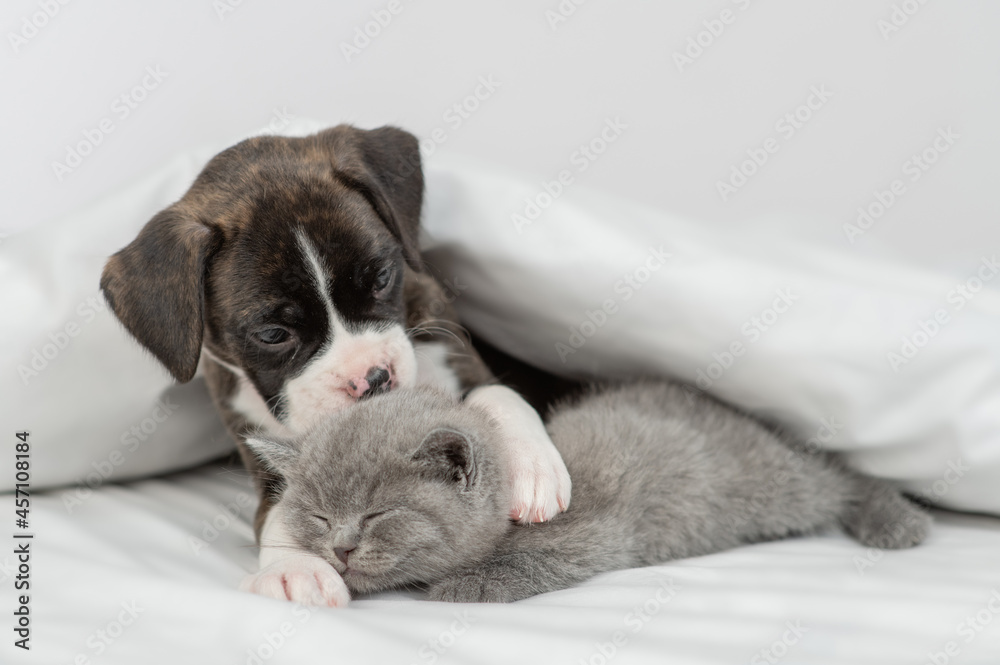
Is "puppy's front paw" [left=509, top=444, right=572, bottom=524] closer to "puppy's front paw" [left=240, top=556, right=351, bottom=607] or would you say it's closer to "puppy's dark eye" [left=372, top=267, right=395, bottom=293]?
"puppy's front paw" [left=240, top=556, right=351, bottom=607]

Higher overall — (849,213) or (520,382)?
(849,213)

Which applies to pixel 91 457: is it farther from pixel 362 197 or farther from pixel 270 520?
pixel 362 197

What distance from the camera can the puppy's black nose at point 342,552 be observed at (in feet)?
5.30

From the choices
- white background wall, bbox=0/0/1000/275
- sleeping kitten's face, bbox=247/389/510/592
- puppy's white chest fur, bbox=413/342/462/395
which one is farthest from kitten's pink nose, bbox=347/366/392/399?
white background wall, bbox=0/0/1000/275

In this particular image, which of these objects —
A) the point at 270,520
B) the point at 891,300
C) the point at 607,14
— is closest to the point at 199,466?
the point at 270,520

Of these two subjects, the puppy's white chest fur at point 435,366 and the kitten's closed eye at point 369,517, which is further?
the puppy's white chest fur at point 435,366

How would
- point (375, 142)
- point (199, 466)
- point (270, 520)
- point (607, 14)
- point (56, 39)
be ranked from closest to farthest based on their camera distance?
point (270, 520) → point (375, 142) → point (199, 466) → point (56, 39) → point (607, 14)

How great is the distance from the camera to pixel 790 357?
6.68 feet

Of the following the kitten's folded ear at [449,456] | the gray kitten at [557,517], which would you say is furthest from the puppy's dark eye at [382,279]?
the kitten's folded ear at [449,456]

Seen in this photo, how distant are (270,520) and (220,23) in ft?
6.78

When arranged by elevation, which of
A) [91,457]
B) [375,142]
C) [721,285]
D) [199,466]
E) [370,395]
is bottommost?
[199,466]

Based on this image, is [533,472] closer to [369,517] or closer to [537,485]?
[537,485]

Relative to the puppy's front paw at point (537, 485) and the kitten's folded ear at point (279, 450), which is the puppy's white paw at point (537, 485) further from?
the kitten's folded ear at point (279, 450)

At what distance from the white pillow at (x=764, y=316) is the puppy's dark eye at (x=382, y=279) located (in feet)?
0.98
